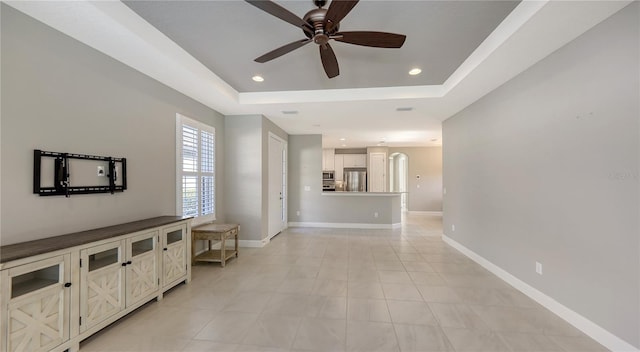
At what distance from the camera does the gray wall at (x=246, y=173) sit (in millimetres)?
4727

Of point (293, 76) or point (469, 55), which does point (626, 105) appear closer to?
point (469, 55)

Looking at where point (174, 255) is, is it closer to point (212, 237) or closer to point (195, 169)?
point (212, 237)

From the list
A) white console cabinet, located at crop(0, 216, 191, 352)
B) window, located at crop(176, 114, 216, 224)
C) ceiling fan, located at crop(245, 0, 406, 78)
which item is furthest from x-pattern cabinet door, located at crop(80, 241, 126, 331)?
ceiling fan, located at crop(245, 0, 406, 78)

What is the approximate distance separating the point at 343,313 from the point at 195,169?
10.1ft

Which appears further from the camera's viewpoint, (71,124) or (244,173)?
(244,173)

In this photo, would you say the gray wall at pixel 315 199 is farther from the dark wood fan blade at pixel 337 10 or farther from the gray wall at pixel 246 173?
the dark wood fan blade at pixel 337 10

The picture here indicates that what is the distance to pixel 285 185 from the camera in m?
6.65

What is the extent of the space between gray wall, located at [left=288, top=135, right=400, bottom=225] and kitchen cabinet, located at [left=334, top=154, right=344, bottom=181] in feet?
9.56

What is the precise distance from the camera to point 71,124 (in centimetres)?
218

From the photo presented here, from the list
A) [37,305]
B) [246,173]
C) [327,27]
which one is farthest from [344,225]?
[37,305]

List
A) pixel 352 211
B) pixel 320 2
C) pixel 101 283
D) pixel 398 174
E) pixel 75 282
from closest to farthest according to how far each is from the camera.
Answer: pixel 75 282 → pixel 320 2 → pixel 101 283 → pixel 352 211 → pixel 398 174

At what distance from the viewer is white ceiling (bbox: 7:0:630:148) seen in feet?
6.51

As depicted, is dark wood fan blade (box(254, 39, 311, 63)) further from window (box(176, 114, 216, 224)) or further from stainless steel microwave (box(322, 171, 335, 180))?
stainless steel microwave (box(322, 171, 335, 180))

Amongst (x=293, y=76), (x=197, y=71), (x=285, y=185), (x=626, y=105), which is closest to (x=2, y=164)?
(x=197, y=71)
